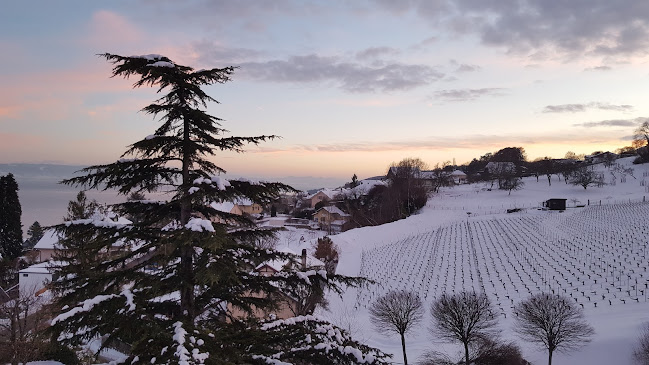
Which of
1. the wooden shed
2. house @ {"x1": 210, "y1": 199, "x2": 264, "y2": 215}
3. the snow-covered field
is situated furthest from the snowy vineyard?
house @ {"x1": 210, "y1": 199, "x2": 264, "y2": 215}

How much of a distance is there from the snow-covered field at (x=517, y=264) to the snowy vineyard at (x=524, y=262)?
87 mm

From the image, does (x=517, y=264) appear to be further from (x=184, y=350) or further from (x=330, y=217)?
(x=330, y=217)

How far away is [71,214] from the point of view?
21.5 metres

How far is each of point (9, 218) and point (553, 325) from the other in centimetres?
5986

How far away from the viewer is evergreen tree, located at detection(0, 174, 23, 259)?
2031 inches

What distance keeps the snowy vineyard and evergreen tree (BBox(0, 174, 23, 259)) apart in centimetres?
4387

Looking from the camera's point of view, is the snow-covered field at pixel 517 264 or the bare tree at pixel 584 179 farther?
the bare tree at pixel 584 179

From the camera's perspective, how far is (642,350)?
21.4 m

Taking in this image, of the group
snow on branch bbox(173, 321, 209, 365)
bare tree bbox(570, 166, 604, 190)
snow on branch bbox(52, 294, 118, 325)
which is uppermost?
snow on branch bbox(52, 294, 118, 325)

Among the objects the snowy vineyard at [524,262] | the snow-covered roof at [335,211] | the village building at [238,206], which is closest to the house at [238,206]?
the village building at [238,206]

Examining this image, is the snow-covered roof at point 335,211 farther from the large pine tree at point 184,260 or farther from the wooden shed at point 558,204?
the large pine tree at point 184,260

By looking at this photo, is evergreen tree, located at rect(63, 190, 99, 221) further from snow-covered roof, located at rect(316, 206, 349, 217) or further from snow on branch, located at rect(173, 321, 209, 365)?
snow-covered roof, located at rect(316, 206, 349, 217)

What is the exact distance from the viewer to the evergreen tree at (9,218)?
169 ft

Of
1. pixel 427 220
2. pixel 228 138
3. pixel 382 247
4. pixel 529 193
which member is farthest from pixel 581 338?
pixel 529 193
